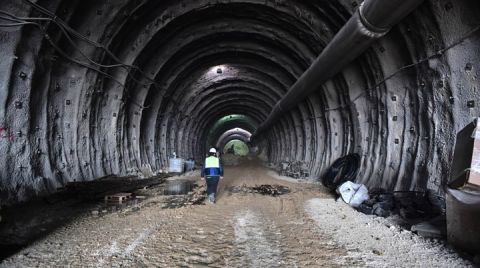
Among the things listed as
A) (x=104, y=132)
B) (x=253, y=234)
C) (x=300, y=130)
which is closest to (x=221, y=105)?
(x=300, y=130)

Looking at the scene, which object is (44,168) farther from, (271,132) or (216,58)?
(271,132)

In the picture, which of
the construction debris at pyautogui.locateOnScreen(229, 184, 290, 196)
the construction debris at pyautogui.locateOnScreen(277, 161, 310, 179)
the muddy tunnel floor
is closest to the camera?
the muddy tunnel floor

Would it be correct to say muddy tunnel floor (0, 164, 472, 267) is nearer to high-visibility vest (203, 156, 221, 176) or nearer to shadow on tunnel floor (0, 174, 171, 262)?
shadow on tunnel floor (0, 174, 171, 262)

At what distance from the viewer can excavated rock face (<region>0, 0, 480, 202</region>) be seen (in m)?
5.79

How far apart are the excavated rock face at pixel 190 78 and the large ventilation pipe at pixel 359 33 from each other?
22.1 inches

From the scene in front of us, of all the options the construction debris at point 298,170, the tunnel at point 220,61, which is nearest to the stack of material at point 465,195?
the tunnel at point 220,61

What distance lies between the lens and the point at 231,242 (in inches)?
175

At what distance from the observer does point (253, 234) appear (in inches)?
191

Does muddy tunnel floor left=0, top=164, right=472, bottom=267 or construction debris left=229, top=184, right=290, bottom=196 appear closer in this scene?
muddy tunnel floor left=0, top=164, right=472, bottom=267

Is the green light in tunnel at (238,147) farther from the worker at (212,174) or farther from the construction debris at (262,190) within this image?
the worker at (212,174)

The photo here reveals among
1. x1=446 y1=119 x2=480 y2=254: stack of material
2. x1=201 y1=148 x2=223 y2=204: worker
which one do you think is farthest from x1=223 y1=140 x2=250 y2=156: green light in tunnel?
x1=446 y1=119 x2=480 y2=254: stack of material

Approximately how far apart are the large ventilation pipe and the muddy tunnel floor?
3459mm

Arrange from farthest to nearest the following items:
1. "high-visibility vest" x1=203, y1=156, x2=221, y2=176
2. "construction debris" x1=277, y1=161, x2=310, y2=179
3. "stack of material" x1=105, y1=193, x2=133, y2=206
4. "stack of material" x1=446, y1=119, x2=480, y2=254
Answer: "construction debris" x1=277, y1=161, x2=310, y2=179 → "high-visibility vest" x1=203, y1=156, x2=221, y2=176 → "stack of material" x1=105, y1=193, x2=133, y2=206 → "stack of material" x1=446, y1=119, x2=480, y2=254

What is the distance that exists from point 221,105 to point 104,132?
13.9 meters
